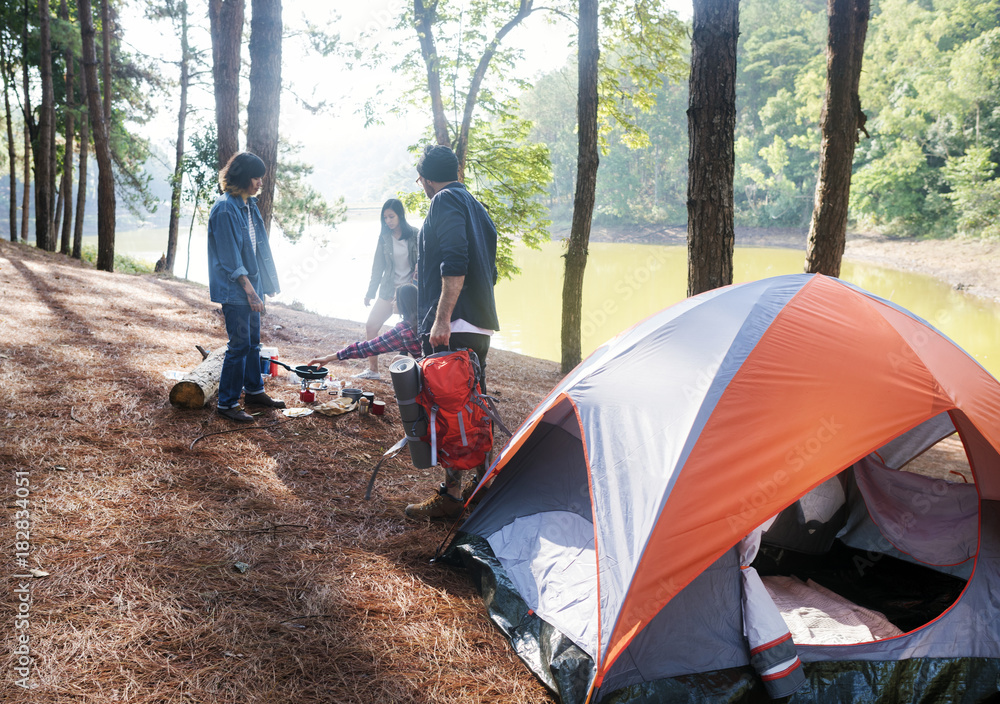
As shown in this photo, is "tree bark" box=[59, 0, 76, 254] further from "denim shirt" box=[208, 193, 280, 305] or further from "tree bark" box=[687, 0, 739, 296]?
"tree bark" box=[687, 0, 739, 296]

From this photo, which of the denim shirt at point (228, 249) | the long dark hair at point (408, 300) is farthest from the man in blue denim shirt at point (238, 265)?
the long dark hair at point (408, 300)

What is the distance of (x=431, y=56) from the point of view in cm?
1016

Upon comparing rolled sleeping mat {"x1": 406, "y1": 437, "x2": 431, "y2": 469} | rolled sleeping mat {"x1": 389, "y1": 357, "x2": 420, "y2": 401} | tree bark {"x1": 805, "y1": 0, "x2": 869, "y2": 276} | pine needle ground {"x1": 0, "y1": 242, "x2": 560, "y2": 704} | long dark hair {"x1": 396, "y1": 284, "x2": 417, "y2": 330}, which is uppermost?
tree bark {"x1": 805, "y1": 0, "x2": 869, "y2": 276}

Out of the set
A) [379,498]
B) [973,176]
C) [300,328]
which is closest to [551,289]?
[300,328]

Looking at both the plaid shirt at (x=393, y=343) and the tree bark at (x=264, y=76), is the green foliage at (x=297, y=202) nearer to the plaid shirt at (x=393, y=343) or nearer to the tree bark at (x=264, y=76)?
the tree bark at (x=264, y=76)

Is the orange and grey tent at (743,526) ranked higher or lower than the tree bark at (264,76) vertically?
lower

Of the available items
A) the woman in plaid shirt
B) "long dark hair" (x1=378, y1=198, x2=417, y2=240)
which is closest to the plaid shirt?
the woman in plaid shirt

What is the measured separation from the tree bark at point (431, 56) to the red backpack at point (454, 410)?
26.7ft

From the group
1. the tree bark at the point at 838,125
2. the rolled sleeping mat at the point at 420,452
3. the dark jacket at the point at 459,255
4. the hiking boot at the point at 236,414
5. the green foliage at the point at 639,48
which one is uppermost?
the green foliage at the point at 639,48

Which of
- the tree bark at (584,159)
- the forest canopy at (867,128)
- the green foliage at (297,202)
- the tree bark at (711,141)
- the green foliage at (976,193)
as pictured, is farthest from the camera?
the forest canopy at (867,128)

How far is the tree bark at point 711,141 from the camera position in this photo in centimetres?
434

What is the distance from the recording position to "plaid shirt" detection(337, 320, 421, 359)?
3.63 m

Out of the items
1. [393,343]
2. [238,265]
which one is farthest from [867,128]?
[238,265]

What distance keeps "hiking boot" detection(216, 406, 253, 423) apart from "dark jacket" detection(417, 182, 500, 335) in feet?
5.10
